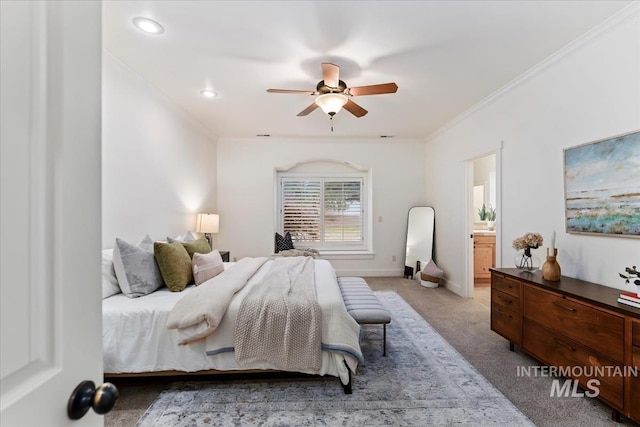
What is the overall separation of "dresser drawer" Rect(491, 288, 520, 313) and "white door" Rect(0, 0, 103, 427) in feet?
9.55

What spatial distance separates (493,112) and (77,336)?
4.22 m

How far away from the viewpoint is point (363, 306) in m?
2.59

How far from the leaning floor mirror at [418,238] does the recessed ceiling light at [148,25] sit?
4678 mm

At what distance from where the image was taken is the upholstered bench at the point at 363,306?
2412 millimetres

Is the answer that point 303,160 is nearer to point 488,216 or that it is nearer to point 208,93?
point 208,93

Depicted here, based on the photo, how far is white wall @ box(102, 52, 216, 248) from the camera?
2619 mm

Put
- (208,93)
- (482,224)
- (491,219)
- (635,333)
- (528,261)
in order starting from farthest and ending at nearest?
(482,224) < (491,219) < (208,93) < (528,261) < (635,333)

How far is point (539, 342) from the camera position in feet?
7.55

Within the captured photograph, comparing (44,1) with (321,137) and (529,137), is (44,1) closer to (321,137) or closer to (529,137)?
(529,137)

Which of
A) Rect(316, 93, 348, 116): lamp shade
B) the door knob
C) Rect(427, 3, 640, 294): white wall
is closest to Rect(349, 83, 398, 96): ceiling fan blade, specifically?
Rect(316, 93, 348, 116): lamp shade

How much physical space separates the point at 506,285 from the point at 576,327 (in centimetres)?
70

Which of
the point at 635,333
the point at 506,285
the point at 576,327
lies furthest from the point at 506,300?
the point at 635,333

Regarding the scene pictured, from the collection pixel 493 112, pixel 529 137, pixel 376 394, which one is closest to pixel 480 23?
pixel 529 137

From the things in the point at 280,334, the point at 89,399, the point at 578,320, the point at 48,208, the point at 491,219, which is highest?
the point at 48,208
